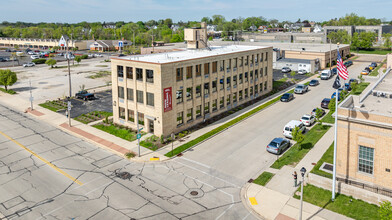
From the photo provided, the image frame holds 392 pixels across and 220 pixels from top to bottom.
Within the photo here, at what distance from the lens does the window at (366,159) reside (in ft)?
85.2

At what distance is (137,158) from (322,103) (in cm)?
3326

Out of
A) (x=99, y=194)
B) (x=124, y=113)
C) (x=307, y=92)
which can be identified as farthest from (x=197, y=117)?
(x=307, y=92)

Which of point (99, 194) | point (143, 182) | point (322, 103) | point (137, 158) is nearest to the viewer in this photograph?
point (99, 194)

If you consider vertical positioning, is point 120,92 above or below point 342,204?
above

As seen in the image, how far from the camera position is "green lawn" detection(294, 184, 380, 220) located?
23.5 meters

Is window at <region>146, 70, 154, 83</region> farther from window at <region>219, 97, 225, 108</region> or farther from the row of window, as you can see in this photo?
window at <region>219, 97, 225, 108</region>

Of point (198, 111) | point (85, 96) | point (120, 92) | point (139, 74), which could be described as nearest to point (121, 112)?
point (120, 92)

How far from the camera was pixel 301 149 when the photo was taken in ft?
119

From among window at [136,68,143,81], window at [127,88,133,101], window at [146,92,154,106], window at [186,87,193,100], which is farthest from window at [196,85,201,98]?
window at [127,88,133,101]

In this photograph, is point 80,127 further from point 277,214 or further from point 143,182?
point 277,214

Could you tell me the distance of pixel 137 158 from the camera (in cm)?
3472

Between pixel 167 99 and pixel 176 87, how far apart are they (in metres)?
2.29

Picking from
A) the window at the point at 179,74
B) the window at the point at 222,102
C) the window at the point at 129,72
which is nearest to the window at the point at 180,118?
the window at the point at 179,74

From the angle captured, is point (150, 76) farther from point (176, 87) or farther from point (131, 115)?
point (131, 115)
